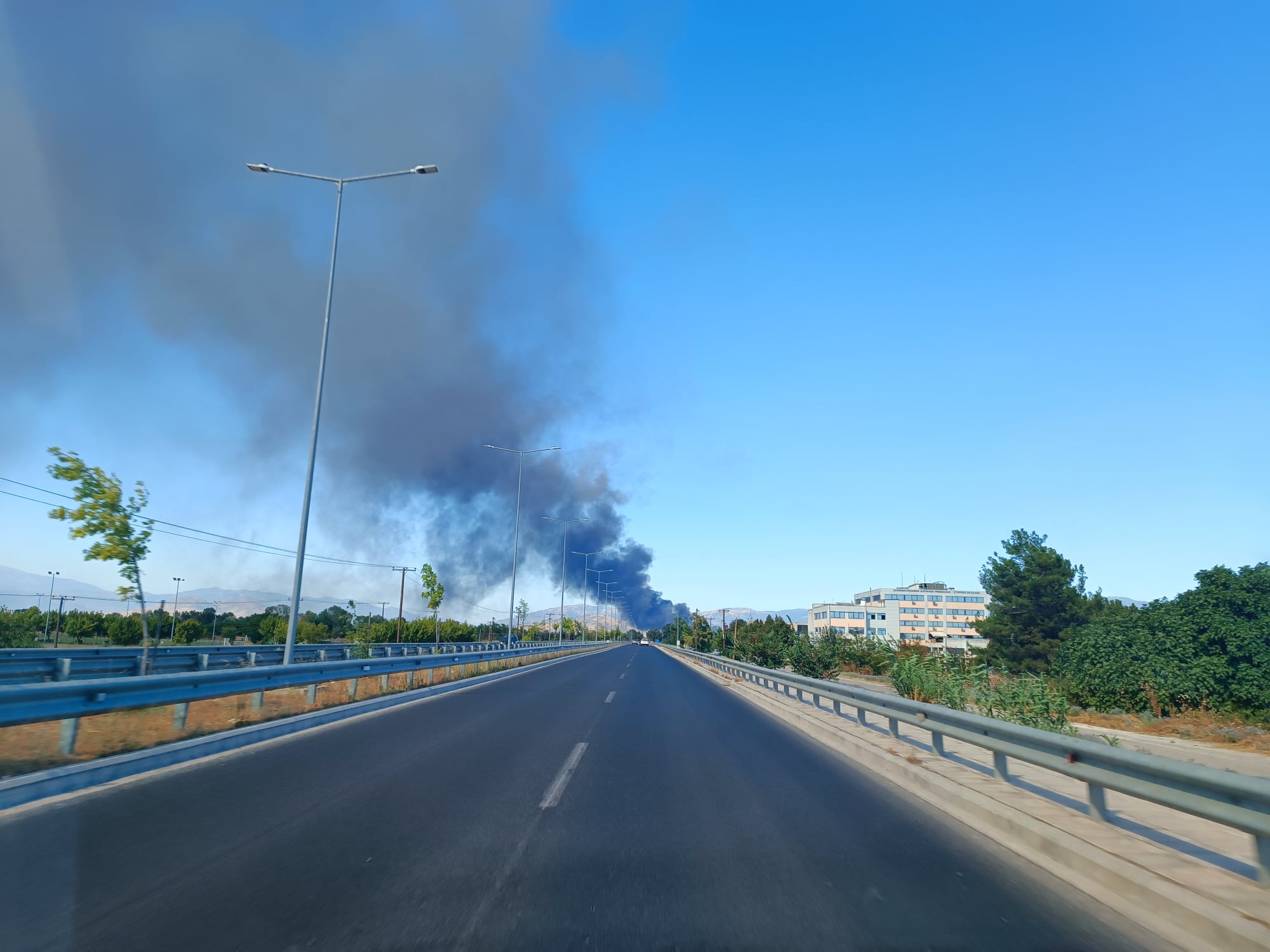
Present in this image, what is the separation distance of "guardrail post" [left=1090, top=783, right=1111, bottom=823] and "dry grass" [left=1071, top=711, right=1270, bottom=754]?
17.5 m

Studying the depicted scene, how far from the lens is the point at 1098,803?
20.5 feet

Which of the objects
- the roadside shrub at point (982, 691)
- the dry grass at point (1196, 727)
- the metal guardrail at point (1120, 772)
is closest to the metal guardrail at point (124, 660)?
the metal guardrail at point (1120, 772)

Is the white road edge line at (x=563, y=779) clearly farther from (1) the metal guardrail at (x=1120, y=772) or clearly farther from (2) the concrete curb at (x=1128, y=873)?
(1) the metal guardrail at (x=1120, y=772)

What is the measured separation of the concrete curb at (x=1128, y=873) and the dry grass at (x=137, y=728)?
30.4 ft

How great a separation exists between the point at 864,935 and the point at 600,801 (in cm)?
369

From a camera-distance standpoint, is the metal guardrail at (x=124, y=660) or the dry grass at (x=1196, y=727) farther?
the dry grass at (x=1196, y=727)

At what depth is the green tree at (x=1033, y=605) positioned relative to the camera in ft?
163

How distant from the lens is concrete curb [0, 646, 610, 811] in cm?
655

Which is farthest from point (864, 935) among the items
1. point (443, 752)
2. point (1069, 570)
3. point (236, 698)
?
point (1069, 570)

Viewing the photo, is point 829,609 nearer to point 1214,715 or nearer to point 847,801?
point 1214,715

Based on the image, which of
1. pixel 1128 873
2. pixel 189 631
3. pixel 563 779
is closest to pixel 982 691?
pixel 563 779

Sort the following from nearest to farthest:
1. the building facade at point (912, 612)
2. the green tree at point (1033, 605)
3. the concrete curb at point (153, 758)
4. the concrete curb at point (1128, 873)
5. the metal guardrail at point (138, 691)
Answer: the concrete curb at point (1128, 873)
the concrete curb at point (153, 758)
the metal guardrail at point (138, 691)
the green tree at point (1033, 605)
the building facade at point (912, 612)

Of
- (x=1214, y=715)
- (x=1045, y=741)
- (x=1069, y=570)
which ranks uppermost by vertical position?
(x=1069, y=570)

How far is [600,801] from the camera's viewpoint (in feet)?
24.4
